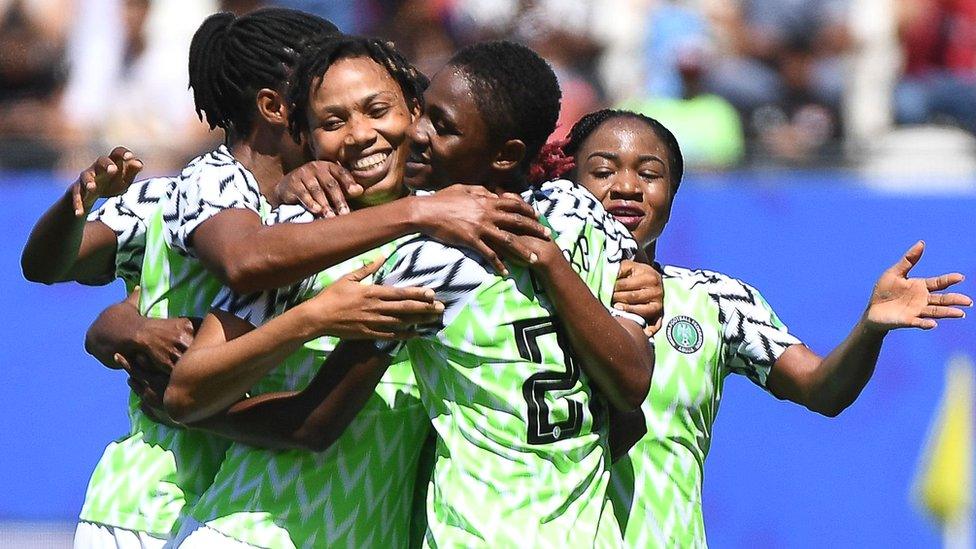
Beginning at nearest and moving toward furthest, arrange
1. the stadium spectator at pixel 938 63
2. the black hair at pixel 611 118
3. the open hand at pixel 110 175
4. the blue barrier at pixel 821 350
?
the open hand at pixel 110 175, the black hair at pixel 611 118, the blue barrier at pixel 821 350, the stadium spectator at pixel 938 63

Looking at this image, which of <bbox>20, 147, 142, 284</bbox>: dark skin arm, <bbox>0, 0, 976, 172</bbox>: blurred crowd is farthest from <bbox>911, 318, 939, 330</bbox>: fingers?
<bbox>0, 0, 976, 172</bbox>: blurred crowd

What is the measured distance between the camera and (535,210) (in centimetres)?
308

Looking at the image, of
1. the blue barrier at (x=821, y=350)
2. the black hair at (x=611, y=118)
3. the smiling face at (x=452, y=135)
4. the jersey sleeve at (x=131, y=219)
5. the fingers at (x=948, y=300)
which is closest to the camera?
the smiling face at (x=452, y=135)

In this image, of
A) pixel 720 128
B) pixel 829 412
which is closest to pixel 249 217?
pixel 829 412

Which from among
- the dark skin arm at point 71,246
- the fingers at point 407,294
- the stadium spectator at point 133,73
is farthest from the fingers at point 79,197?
the stadium spectator at point 133,73

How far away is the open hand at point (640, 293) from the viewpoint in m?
3.22

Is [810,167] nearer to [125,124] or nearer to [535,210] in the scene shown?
[125,124]

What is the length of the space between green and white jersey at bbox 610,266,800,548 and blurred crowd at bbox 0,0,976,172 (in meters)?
4.00

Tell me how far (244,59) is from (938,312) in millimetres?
1616

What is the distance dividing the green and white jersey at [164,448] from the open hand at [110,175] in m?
0.10

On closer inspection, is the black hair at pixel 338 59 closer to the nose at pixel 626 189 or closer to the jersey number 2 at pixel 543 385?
the jersey number 2 at pixel 543 385

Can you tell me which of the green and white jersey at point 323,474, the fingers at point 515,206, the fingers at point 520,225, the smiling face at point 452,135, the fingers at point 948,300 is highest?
the fingers at point 948,300

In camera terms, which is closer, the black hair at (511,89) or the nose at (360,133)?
the black hair at (511,89)

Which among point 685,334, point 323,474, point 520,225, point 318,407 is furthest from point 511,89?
point 685,334
